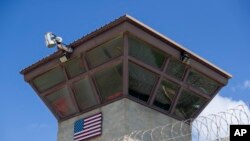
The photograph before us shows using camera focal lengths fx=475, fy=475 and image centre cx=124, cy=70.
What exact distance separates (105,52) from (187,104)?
6.29m

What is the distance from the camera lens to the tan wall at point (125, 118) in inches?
988

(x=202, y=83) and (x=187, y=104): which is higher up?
(x=202, y=83)

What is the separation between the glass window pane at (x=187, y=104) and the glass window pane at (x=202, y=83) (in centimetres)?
56

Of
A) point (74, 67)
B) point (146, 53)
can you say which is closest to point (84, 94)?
point (74, 67)

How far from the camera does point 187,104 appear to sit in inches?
1112

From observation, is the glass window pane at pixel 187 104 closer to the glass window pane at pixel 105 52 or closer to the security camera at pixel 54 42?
the glass window pane at pixel 105 52

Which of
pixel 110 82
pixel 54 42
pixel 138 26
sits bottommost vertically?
pixel 110 82

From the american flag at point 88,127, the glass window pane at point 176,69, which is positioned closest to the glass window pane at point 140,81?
the glass window pane at point 176,69

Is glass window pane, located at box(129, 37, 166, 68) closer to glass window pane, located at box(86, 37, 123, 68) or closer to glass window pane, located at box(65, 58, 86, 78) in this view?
glass window pane, located at box(86, 37, 123, 68)

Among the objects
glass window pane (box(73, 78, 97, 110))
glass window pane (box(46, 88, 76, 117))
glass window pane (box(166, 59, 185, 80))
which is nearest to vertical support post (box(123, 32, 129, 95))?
glass window pane (box(73, 78, 97, 110))

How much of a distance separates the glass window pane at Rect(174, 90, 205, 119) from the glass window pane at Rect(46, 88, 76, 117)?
6.22 meters

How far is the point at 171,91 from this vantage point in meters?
26.9

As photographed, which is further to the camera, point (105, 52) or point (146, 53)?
point (105, 52)

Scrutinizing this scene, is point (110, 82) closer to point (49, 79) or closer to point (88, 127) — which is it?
point (88, 127)
